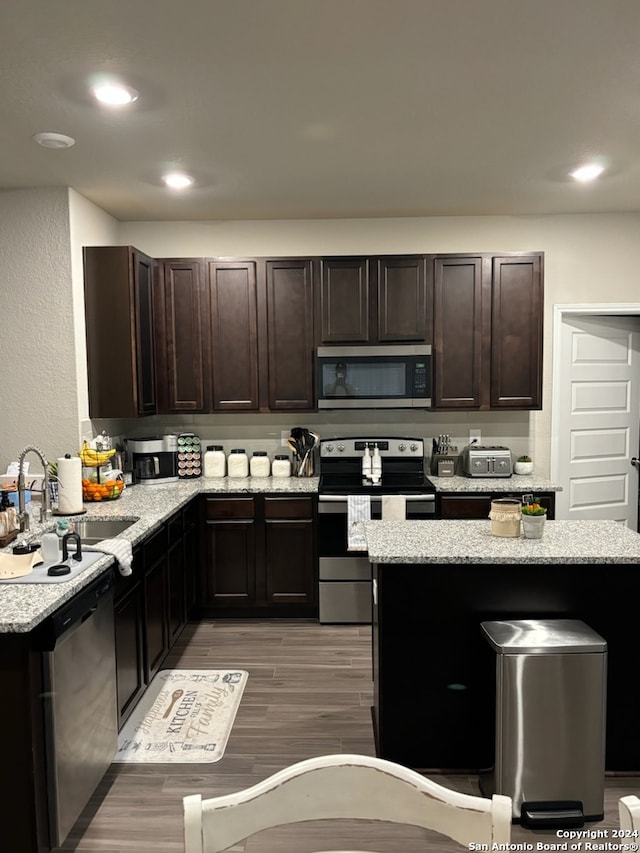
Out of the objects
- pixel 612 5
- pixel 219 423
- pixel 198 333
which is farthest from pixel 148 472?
pixel 612 5

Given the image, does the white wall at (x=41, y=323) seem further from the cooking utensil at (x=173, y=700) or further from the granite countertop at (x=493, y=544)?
the granite countertop at (x=493, y=544)

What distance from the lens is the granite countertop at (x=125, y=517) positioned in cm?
195

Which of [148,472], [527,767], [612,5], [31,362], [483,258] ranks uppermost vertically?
[612,5]

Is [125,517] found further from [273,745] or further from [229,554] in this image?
[273,745]

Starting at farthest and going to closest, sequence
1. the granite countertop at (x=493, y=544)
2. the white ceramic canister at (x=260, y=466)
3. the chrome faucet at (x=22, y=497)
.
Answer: the white ceramic canister at (x=260, y=466) < the chrome faucet at (x=22, y=497) < the granite countertop at (x=493, y=544)

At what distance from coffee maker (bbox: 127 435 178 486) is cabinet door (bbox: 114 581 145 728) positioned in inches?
58.3

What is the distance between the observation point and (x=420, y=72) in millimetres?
2473

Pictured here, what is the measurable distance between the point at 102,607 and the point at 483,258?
338 centimetres

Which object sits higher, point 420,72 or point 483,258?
point 420,72

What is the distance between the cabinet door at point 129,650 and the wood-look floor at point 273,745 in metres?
0.29

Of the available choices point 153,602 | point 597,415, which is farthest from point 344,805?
point 597,415

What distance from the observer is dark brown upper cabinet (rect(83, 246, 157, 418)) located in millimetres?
4000

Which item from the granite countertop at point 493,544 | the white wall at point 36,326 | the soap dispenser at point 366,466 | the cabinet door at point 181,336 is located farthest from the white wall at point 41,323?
the granite countertop at point 493,544

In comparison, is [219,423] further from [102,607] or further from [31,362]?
[102,607]
